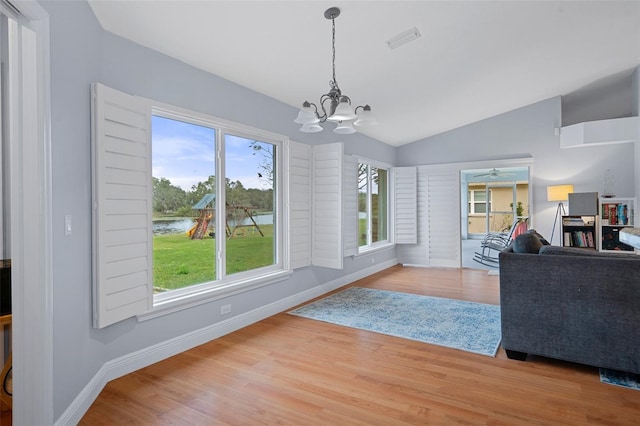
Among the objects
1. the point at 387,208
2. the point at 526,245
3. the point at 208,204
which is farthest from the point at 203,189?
the point at 387,208

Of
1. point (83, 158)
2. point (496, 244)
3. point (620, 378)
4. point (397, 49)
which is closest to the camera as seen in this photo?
point (83, 158)

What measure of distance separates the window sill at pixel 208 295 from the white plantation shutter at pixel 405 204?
3546 mm

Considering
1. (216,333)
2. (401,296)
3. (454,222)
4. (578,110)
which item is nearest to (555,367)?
(401,296)

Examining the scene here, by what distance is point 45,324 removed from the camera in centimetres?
166

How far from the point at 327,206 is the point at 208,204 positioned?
1.57m

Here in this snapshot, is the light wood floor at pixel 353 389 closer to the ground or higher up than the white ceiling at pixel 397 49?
closer to the ground

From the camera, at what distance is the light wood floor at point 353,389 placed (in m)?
2.00

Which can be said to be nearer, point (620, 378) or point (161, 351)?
point (620, 378)

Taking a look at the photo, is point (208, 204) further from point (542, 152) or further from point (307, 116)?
point (542, 152)

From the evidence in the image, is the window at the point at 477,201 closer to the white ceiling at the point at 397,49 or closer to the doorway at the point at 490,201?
the doorway at the point at 490,201

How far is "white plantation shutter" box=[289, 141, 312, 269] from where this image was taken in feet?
13.6

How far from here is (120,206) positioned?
237cm

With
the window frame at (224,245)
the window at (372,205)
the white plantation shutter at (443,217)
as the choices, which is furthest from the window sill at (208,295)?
the white plantation shutter at (443,217)

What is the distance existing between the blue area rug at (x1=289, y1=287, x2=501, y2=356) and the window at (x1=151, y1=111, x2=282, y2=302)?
3.33ft
